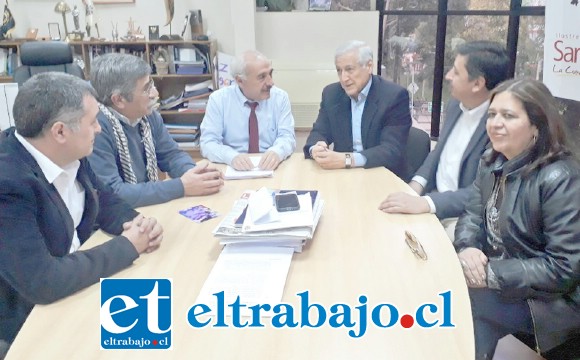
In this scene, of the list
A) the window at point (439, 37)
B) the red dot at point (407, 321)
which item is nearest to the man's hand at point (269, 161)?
the red dot at point (407, 321)

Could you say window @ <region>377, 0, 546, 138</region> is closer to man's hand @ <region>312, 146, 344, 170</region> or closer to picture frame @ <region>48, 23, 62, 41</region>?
man's hand @ <region>312, 146, 344, 170</region>

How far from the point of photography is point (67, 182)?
5.04 ft

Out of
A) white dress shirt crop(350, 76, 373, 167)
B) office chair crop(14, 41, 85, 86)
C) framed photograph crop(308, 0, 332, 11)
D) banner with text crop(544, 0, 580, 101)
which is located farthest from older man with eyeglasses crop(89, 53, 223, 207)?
framed photograph crop(308, 0, 332, 11)

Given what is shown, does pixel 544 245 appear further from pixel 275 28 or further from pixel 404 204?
pixel 275 28

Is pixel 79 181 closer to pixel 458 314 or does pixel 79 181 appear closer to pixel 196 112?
pixel 458 314

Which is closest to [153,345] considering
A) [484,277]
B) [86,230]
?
[86,230]

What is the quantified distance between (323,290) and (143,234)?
57 centimetres

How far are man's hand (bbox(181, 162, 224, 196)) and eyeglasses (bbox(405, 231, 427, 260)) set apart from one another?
0.79m

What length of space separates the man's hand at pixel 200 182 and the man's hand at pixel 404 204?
2.14 feet

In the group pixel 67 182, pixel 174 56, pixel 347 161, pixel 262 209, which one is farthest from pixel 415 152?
pixel 174 56

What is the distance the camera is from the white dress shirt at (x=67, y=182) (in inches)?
54.9

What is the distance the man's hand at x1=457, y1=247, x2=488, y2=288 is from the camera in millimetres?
1674

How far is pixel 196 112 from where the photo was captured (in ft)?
15.1

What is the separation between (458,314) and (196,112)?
3708 mm
